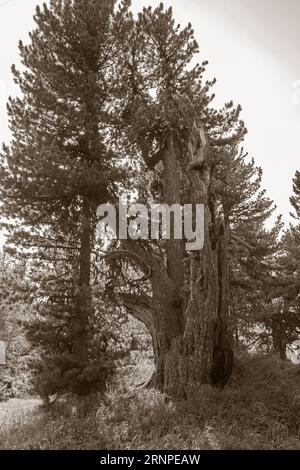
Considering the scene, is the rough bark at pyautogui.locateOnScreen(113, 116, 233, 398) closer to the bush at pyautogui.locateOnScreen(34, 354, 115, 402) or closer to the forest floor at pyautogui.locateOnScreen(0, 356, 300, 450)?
the forest floor at pyautogui.locateOnScreen(0, 356, 300, 450)

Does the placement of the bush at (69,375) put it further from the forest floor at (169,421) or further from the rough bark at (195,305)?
the rough bark at (195,305)

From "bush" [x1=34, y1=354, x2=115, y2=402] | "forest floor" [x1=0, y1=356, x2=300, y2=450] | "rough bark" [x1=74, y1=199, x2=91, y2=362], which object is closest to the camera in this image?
"forest floor" [x1=0, y1=356, x2=300, y2=450]

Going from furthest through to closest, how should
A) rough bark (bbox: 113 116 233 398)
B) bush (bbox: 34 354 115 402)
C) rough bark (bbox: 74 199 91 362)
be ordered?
rough bark (bbox: 74 199 91 362) < rough bark (bbox: 113 116 233 398) < bush (bbox: 34 354 115 402)

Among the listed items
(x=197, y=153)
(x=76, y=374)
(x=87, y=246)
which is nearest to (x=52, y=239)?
(x=87, y=246)

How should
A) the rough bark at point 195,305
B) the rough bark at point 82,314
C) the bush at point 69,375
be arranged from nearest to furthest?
1. the bush at point 69,375
2. the rough bark at point 195,305
3. the rough bark at point 82,314

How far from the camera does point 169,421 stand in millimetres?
7793

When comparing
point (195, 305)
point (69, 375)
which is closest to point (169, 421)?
point (195, 305)

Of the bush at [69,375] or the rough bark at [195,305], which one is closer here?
the bush at [69,375]

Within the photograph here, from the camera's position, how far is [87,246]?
11914mm

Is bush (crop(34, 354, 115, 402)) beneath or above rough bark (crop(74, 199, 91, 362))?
beneath

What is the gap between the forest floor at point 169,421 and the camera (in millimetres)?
6949

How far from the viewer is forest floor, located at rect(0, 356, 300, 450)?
6.95 m

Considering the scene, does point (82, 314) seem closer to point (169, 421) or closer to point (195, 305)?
point (195, 305)
